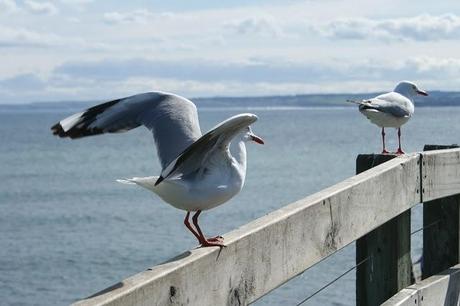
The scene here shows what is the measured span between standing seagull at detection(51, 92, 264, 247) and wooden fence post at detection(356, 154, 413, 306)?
2.12 feet

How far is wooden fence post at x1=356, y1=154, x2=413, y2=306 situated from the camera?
14.0ft

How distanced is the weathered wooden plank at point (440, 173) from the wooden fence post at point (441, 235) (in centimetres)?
15

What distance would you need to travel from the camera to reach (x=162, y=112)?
4590 mm

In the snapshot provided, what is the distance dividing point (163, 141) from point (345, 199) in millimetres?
990

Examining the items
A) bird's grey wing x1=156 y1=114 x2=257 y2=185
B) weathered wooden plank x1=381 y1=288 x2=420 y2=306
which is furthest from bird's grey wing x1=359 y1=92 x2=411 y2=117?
bird's grey wing x1=156 y1=114 x2=257 y2=185

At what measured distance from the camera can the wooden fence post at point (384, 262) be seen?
4.28 m

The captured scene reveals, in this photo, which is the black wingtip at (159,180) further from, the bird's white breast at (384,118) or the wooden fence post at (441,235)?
the bird's white breast at (384,118)

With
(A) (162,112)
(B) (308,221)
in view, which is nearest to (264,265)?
(B) (308,221)

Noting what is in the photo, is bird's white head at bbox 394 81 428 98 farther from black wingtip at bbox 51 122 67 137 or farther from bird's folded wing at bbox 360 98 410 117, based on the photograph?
black wingtip at bbox 51 122 67 137

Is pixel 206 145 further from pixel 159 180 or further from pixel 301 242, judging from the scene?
pixel 301 242

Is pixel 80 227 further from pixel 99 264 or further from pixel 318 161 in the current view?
pixel 318 161

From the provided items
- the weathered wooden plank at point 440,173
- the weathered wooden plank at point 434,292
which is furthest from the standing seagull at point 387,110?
the weathered wooden plank at point 434,292

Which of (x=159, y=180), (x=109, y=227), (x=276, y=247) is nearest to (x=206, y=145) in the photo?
(x=159, y=180)

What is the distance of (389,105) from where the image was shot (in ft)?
33.1
